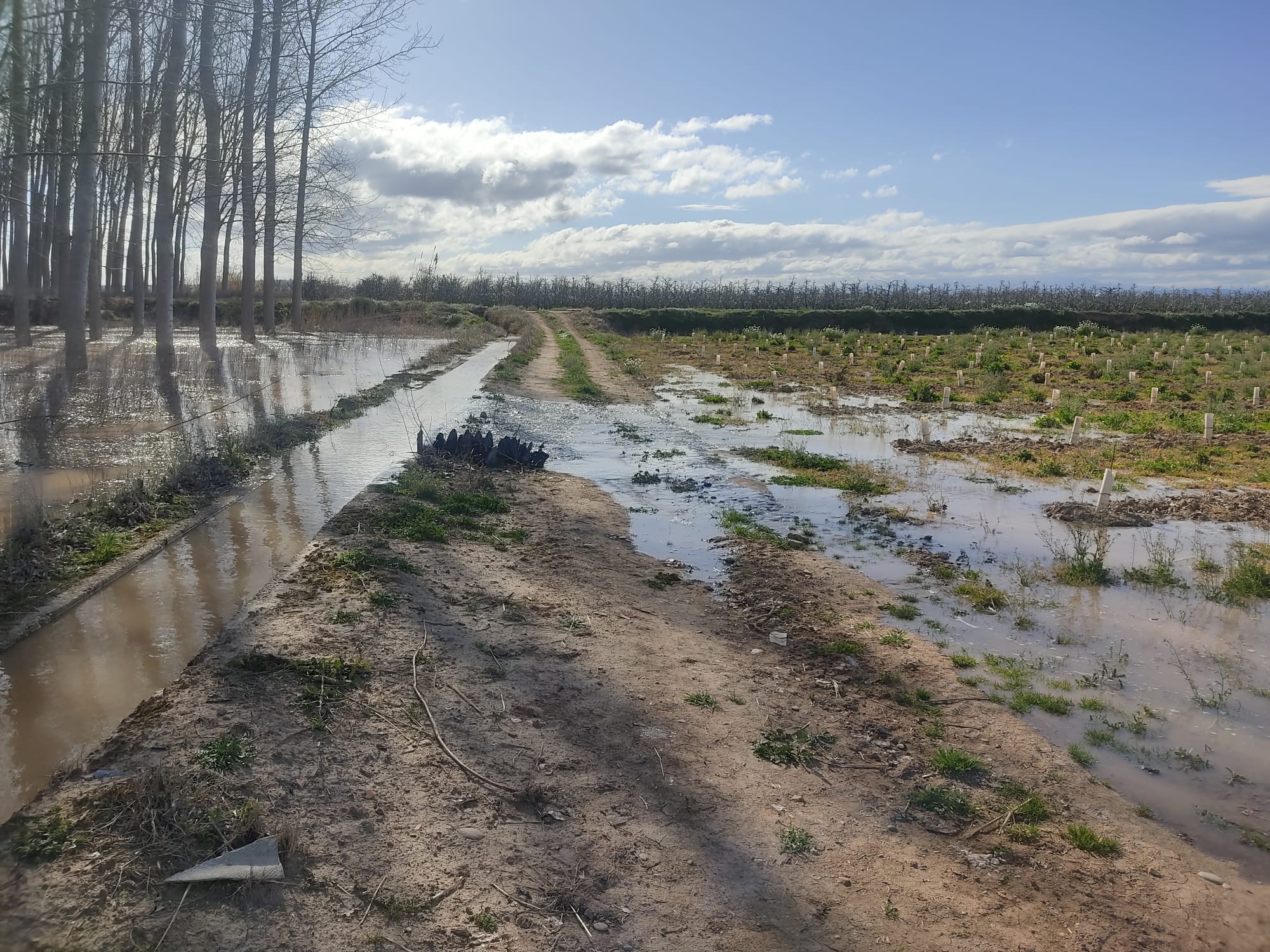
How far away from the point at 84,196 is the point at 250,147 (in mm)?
9314

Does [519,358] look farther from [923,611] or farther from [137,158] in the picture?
[923,611]

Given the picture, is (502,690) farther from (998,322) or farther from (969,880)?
(998,322)

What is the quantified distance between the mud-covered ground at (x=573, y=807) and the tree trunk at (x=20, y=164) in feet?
18.9

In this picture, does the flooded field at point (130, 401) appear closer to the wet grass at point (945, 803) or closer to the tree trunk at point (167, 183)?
the tree trunk at point (167, 183)

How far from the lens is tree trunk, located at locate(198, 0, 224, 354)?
1861 centimetres

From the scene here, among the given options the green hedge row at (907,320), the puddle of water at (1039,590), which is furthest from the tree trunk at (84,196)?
the green hedge row at (907,320)

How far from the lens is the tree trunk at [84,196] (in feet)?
44.1

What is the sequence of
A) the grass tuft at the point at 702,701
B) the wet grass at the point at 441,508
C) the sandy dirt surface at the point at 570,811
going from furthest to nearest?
the wet grass at the point at 441,508 < the grass tuft at the point at 702,701 < the sandy dirt surface at the point at 570,811

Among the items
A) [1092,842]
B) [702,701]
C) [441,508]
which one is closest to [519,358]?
[441,508]

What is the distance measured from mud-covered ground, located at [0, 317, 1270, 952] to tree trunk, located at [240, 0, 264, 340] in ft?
58.4

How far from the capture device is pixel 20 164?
1723 centimetres

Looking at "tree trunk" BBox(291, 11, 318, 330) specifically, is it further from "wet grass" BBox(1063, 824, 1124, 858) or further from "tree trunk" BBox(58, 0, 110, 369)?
"wet grass" BBox(1063, 824, 1124, 858)

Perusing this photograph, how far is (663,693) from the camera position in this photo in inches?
222

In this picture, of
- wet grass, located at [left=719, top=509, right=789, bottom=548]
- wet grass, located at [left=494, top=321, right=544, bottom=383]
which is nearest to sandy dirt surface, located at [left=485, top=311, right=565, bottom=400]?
wet grass, located at [left=494, top=321, right=544, bottom=383]
